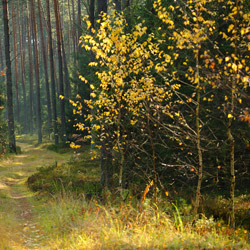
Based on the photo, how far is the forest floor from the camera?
17.7 feet

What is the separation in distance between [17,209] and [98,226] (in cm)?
375

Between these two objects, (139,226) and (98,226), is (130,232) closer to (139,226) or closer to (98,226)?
(139,226)

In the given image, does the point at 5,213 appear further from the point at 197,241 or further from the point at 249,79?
the point at 249,79

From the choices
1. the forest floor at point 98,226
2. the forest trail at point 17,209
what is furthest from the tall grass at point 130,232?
the forest trail at point 17,209

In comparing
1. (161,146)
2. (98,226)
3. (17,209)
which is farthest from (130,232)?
(17,209)

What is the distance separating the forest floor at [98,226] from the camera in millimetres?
5383

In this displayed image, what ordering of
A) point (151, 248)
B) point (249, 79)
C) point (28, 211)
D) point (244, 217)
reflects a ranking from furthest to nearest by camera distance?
point (28, 211) < point (244, 217) < point (151, 248) < point (249, 79)

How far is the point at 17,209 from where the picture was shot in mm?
9195

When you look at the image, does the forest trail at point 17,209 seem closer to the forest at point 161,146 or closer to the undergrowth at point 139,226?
the forest at point 161,146

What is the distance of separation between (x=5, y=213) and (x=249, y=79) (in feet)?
22.4

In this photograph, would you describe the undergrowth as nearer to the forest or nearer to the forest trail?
the forest

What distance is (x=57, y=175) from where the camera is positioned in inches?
495

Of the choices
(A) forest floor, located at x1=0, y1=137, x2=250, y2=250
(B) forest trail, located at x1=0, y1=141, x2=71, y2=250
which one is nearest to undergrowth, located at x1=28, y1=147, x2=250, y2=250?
(A) forest floor, located at x1=0, y1=137, x2=250, y2=250

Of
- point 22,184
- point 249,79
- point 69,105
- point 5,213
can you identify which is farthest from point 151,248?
point 69,105
